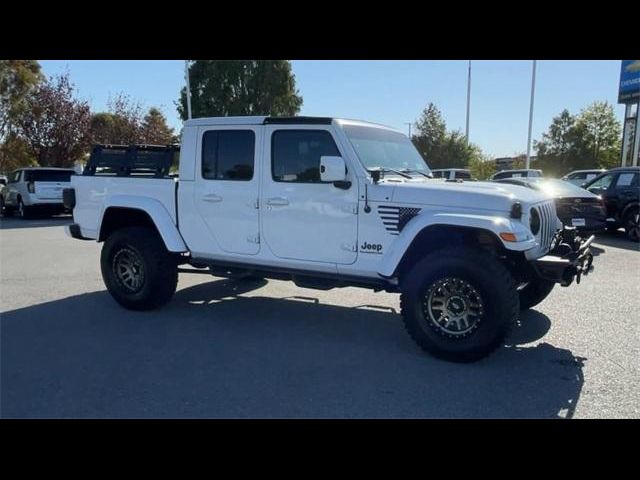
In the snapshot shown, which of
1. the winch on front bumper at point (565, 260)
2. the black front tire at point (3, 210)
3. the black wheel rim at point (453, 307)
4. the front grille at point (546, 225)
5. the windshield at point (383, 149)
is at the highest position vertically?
the windshield at point (383, 149)

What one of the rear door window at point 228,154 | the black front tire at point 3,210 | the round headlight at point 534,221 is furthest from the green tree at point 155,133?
the round headlight at point 534,221

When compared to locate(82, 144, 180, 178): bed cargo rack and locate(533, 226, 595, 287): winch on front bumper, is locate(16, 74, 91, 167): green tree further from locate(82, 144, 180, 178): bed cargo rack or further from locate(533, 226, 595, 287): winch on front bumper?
locate(533, 226, 595, 287): winch on front bumper

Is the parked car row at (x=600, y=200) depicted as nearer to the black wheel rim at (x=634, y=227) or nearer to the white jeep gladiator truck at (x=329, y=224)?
the black wheel rim at (x=634, y=227)

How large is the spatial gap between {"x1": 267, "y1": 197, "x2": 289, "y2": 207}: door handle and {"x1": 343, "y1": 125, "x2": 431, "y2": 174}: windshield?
2.90 feet

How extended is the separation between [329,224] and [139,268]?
8.24ft

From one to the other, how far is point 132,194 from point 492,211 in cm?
411

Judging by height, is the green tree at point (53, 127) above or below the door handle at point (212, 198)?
above

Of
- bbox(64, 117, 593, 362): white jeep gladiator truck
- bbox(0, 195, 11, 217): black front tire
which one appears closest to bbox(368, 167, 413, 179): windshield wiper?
bbox(64, 117, 593, 362): white jeep gladiator truck

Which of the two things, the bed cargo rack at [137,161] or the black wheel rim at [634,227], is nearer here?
the bed cargo rack at [137,161]

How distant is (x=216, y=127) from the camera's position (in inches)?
208

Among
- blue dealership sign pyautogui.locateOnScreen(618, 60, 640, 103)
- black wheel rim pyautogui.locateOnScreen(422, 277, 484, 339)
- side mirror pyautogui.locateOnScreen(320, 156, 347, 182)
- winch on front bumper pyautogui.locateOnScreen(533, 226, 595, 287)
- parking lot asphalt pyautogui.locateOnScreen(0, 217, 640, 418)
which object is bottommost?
parking lot asphalt pyautogui.locateOnScreen(0, 217, 640, 418)

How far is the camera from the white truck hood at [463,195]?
4000 millimetres

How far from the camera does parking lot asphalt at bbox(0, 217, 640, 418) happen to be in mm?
3369

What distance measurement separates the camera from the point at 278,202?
16.0 feet
